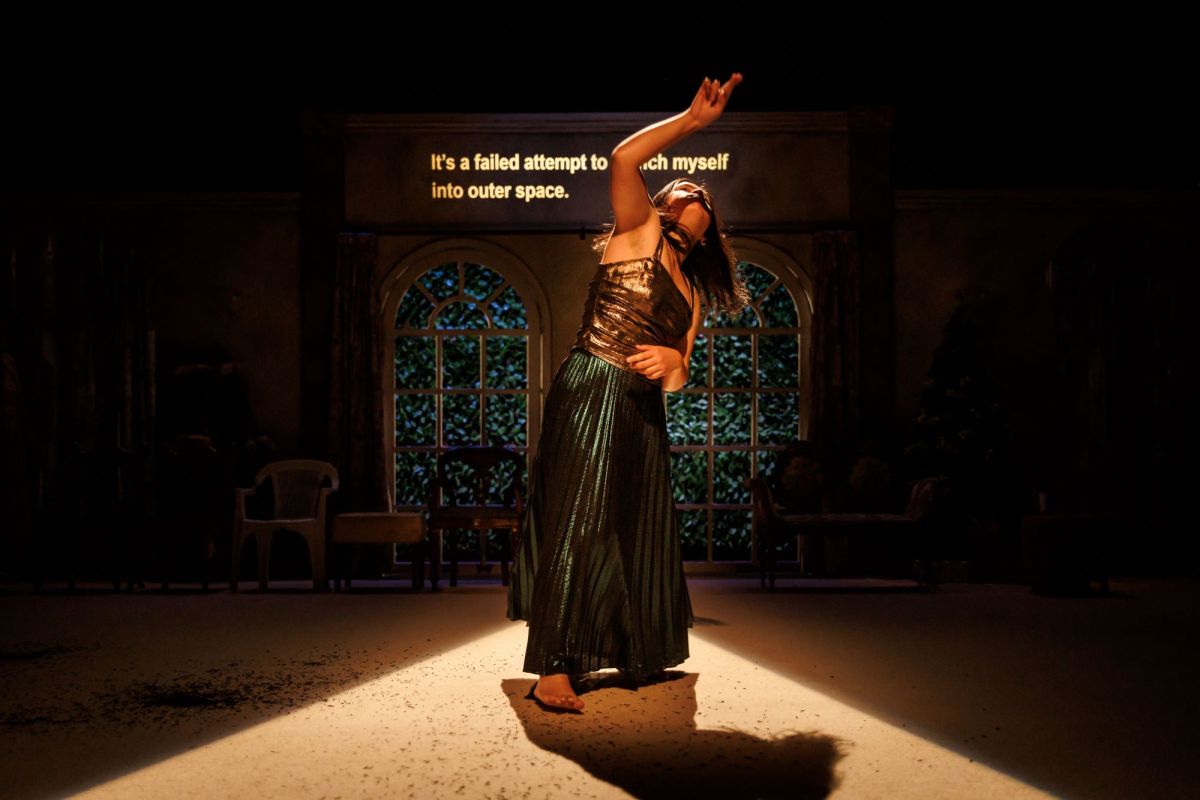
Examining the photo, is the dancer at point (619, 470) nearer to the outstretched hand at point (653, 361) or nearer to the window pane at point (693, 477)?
the outstretched hand at point (653, 361)

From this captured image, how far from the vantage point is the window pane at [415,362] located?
8758 mm

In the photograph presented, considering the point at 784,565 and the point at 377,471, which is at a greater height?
the point at 377,471

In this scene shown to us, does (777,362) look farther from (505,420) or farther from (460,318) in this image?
(460,318)

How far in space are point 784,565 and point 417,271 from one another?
3.80 metres

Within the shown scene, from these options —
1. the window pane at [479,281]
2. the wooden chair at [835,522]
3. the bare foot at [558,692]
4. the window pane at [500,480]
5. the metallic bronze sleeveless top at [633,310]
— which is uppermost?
the window pane at [479,281]

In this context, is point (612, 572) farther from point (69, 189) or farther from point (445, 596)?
point (69, 189)

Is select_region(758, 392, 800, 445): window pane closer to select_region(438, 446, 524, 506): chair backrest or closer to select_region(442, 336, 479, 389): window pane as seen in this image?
select_region(438, 446, 524, 506): chair backrest

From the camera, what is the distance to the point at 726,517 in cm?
872

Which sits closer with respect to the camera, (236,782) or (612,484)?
(236,782)

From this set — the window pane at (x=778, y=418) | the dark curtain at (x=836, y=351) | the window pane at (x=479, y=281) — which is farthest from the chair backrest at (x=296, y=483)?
the dark curtain at (x=836, y=351)

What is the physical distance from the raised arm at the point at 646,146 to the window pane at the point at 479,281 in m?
5.76

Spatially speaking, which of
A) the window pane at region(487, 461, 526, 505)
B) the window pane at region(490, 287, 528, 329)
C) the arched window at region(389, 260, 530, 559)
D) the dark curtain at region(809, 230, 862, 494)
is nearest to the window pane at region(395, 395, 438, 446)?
the arched window at region(389, 260, 530, 559)

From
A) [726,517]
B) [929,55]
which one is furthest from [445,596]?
[929,55]

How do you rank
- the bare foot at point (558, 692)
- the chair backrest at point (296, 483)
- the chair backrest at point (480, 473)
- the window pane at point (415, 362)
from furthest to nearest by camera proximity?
the window pane at point (415, 362)
the chair backrest at point (296, 483)
the chair backrest at point (480, 473)
the bare foot at point (558, 692)
